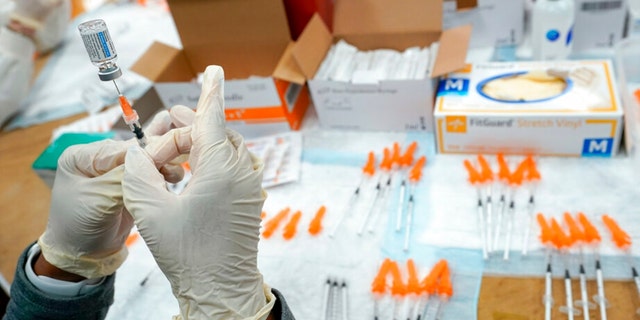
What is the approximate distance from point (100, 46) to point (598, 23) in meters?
1.42

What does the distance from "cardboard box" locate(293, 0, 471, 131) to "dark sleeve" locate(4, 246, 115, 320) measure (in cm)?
83

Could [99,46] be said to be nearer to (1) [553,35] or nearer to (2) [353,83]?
(2) [353,83]

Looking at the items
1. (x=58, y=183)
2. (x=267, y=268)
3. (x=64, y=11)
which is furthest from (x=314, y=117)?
(x=64, y=11)

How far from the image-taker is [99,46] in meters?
0.91

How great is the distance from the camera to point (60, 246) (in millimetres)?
1082

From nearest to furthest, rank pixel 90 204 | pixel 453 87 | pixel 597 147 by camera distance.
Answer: pixel 90 204 < pixel 597 147 < pixel 453 87

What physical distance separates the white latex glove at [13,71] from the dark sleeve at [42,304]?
4.65 feet

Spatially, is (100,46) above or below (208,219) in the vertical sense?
above

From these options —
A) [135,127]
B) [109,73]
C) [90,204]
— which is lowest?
[90,204]

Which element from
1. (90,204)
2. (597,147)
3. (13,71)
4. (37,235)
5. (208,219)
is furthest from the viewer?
(13,71)

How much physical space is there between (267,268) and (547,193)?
0.72 metres

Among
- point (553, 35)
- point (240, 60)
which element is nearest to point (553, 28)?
point (553, 35)

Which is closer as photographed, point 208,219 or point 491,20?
point 208,219

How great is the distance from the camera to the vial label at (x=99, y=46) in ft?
2.94
